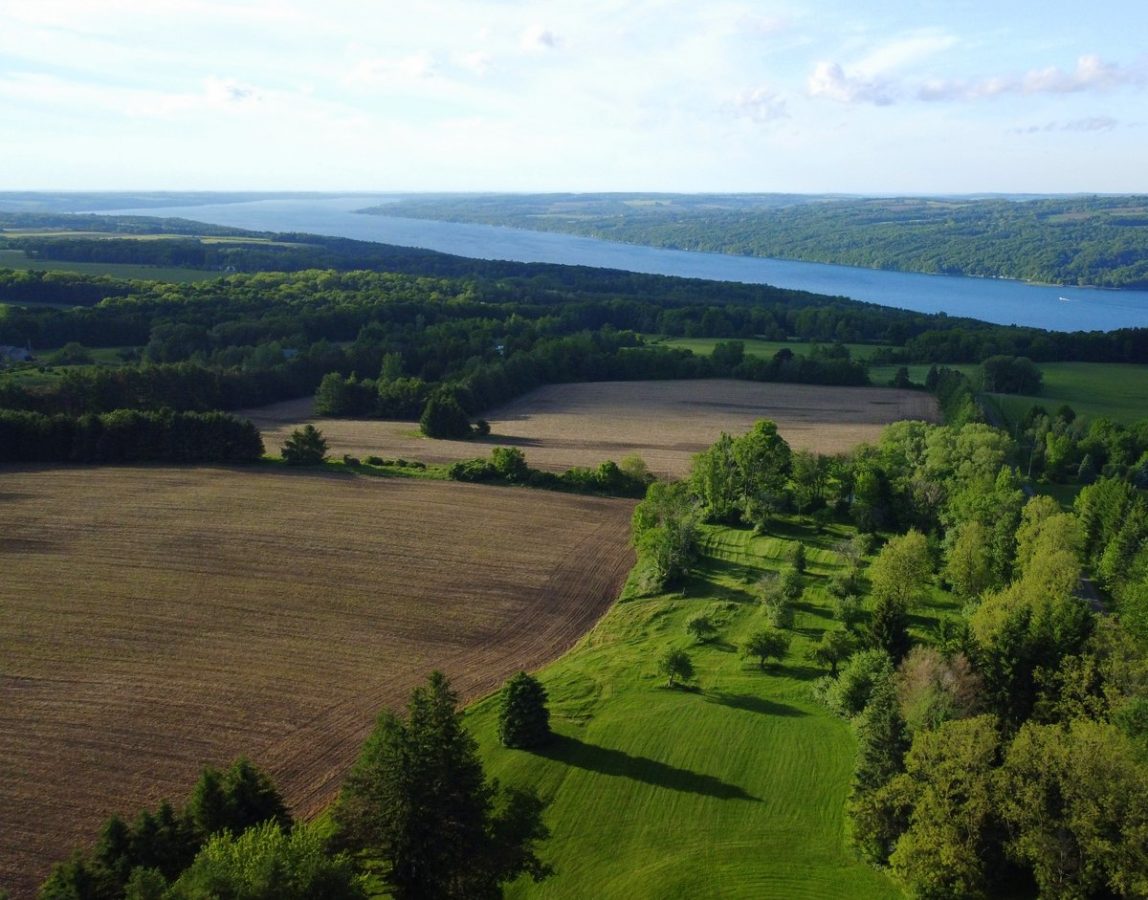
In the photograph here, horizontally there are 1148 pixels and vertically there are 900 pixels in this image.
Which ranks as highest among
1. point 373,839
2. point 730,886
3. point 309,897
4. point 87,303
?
point 87,303

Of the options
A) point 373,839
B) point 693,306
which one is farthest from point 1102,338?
point 373,839

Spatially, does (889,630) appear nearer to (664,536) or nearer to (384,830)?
(664,536)

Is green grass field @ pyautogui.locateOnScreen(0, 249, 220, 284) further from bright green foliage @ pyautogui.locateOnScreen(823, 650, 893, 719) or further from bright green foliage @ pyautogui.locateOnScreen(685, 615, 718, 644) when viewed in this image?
bright green foliage @ pyautogui.locateOnScreen(823, 650, 893, 719)

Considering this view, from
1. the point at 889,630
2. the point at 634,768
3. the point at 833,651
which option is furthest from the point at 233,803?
A: the point at 889,630

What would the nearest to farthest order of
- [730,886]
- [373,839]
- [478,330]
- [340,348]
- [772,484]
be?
[373,839]
[730,886]
[772,484]
[340,348]
[478,330]

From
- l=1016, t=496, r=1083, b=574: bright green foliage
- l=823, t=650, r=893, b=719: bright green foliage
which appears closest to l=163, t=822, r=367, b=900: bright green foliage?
l=823, t=650, r=893, b=719: bright green foliage

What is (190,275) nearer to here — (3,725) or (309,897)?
(3,725)

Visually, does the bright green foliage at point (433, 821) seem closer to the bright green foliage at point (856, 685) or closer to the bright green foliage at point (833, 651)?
the bright green foliage at point (856, 685)
